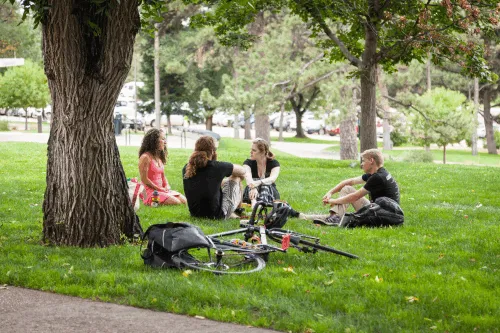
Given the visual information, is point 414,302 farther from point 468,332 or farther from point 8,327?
point 8,327

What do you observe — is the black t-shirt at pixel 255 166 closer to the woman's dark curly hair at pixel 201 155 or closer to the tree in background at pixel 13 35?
the woman's dark curly hair at pixel 201 155

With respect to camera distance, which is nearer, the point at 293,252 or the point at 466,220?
the point at 293,252

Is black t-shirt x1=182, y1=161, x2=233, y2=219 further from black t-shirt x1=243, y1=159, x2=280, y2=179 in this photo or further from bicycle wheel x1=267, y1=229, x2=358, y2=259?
bicycle wheel x1=267, y1=229, x2=358, y2=259

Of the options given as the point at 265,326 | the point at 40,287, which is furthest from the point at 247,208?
the point at 265,326

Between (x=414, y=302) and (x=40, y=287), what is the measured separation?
10.3 ft

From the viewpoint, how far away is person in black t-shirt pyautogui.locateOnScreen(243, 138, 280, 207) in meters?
11.7

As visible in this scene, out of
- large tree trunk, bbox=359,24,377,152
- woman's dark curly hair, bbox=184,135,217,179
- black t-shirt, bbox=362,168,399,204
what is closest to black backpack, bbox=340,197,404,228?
black t-shirt, bbox=362,168,399,204

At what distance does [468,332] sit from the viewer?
571 cm

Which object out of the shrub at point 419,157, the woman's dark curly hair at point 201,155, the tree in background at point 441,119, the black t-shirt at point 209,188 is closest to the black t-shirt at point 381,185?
the black t-shirt at point 209,188

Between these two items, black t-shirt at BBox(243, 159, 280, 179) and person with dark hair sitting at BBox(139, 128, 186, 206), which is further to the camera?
person with dark hair sitting at BBox(139, 128, 186, 206)

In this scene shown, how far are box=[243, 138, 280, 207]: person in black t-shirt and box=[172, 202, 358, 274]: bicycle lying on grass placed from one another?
3.16m

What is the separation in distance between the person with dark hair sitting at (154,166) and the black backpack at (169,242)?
4.62 metres

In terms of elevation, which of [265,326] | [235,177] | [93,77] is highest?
[93,77]

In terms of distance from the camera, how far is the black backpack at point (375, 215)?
409 inches
